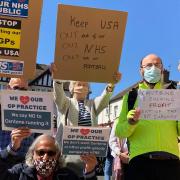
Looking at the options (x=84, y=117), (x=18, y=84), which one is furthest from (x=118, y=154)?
(x=18, y=84)

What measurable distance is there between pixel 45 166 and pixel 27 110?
530 mm

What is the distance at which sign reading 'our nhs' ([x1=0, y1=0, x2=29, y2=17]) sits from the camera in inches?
198

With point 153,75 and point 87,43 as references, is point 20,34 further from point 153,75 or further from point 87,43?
point 153,75

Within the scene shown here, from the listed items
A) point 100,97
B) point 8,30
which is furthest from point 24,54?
point 100,97

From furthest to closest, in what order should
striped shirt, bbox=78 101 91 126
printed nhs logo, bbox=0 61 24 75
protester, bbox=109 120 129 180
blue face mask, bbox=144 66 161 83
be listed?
protester, bbox=109 120 129 180 → striped shirt, bbox=78 101 91 126 → printed nhs logo, bbox=0 61 24 75 → blue face mask, bbox=144 66 161 83

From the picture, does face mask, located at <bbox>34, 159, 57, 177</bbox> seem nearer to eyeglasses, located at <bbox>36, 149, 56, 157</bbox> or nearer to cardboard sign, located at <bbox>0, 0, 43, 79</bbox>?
eyeglasses, located at <bbox>36, 149, 56, 157</bbox>

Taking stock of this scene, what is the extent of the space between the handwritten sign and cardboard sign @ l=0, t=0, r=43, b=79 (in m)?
1.19

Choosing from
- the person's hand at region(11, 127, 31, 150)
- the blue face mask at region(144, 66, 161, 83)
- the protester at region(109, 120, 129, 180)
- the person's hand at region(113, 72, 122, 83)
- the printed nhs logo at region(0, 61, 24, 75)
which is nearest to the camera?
the person's hand at region(11, 127, 31, 150)

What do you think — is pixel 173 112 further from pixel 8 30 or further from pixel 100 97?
pixel 8 30

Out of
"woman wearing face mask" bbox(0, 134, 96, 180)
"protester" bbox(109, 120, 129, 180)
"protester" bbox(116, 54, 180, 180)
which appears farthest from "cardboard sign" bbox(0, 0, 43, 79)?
"protester" bbox(109, 120, 129, 180)

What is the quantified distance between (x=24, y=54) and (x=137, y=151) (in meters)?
1.54

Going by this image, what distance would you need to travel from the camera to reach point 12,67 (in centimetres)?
497

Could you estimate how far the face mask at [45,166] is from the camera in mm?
4328

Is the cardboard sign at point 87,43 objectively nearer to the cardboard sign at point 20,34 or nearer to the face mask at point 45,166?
the cardboard sign at point 20,34
